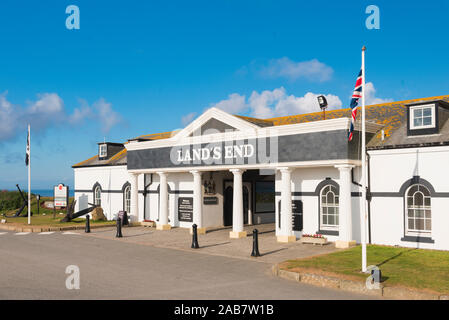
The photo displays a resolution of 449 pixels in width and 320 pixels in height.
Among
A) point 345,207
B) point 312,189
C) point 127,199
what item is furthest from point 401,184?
point 127,199

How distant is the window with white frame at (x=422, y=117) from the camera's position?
57.5 feet

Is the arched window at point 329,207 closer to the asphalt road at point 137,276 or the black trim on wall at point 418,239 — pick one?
the black trim on wall at point 418,239

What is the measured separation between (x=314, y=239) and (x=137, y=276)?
916 cm

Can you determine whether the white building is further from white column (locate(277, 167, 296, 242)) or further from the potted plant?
the potted plant

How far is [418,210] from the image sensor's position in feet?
56.4

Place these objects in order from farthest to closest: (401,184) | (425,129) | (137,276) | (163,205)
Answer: (163,205) < (425,129) < (401,184) < (137,276)

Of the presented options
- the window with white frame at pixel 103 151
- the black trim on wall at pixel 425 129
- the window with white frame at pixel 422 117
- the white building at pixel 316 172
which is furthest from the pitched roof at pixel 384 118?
the window with white frame at pixel 103 151

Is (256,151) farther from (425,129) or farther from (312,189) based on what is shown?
(425,129)

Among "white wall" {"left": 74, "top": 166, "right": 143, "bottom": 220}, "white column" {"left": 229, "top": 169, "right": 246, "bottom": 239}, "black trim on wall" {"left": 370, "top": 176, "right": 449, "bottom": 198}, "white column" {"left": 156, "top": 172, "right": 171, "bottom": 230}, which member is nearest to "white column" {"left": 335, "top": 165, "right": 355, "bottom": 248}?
"black trim on wall" {"left": 370, "top": 176, "right": 449, "bottom": 198}

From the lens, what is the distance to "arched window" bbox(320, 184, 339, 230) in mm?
19359

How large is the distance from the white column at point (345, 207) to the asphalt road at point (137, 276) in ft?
16.2

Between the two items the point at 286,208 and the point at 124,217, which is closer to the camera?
the point at 286,208
